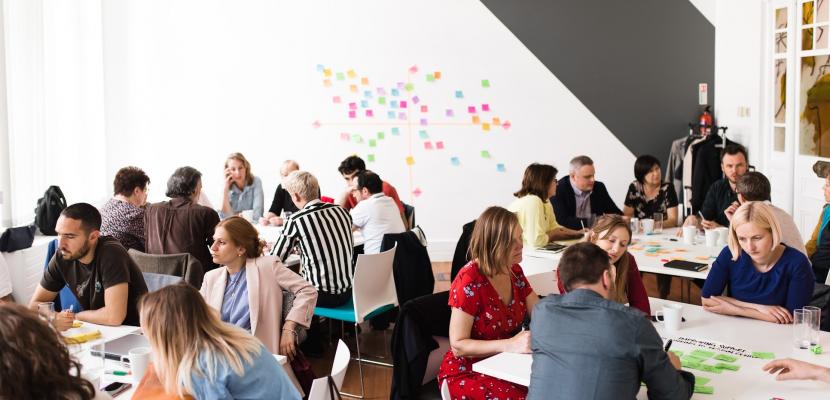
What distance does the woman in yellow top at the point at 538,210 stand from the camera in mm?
5496

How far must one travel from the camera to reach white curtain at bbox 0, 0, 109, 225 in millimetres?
6148

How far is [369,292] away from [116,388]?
7.02 feet

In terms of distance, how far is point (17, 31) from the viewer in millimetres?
6125

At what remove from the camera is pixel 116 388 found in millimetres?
2916

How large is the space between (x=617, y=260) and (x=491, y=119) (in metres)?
4.76

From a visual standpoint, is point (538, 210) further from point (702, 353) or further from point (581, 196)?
point (702, 353)

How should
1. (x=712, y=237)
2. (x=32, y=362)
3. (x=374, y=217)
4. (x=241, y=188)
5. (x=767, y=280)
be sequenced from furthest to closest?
(x=241, y=188), (x=374, y=217), (x=712, y=237), (x=767, y=280), (x=32, y=362)

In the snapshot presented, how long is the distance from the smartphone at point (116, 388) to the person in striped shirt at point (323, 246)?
1.90 m

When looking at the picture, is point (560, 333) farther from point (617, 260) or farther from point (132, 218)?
point (132, 218)

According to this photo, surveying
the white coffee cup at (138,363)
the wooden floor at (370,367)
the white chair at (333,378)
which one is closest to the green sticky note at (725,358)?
the white chair at (333,378)

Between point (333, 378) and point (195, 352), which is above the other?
point (195, 352)

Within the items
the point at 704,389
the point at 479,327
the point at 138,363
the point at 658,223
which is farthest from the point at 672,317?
the point at 658,223

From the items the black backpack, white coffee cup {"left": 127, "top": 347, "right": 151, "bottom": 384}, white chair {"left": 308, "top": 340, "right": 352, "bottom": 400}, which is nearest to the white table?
white chair {"left": 308, "top": 340, "right": 352, "bottom": 400}

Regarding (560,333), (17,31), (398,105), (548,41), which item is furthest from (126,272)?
(548,41)
